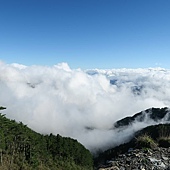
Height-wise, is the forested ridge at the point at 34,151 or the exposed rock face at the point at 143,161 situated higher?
the forested ridge at the point at 34,151

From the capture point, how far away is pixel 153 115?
198m

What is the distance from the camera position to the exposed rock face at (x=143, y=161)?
13.4 m

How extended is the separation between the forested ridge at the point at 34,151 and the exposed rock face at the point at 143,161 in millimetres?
21844

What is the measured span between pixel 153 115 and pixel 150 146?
189302 mm

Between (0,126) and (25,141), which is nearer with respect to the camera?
(0,126)

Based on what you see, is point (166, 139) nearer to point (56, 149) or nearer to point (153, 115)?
point (56, 149)

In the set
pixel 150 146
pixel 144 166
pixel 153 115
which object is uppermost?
pixel 153 115

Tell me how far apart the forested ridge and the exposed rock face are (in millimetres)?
21844

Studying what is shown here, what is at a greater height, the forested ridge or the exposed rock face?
the forested ridge

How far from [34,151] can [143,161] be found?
48657 mm

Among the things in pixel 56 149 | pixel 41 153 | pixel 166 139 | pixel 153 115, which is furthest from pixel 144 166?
pixel 153 115

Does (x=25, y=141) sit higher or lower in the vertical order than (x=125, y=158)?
higher

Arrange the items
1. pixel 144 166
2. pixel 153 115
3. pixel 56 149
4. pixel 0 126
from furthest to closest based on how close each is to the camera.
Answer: pixel 153 115
pixel 56 149
pixel 0 126
pixel 144 166

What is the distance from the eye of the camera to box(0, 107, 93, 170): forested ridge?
46.1 m
